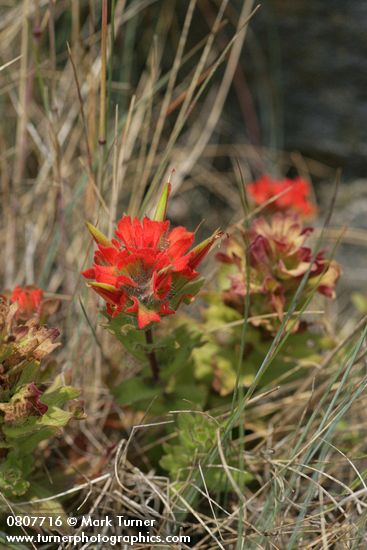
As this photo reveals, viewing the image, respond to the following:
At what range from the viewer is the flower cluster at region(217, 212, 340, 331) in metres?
1.34

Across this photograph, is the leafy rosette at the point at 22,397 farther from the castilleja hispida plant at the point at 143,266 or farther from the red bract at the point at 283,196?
the red bract at the point at 283,196

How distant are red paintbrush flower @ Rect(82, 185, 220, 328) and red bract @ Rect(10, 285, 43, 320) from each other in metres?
0.24

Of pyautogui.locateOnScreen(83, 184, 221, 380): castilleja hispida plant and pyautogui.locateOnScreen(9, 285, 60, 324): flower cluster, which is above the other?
pyautogui.locateOnScreen(83, 184, 221, 380): castilleja hispida plant

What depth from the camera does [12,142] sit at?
2.13m

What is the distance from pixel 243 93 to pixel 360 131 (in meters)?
0.42

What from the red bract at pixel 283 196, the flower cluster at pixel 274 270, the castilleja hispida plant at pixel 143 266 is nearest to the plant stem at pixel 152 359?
the castilleja hispida plant at pixel 143 266

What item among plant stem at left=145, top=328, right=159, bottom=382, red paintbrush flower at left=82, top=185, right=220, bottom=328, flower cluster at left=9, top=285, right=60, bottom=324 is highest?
red paintbrush flower at left=82, top=185, right=220, bottom=328

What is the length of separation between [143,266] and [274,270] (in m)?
0.37

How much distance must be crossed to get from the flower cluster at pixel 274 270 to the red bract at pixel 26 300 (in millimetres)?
406

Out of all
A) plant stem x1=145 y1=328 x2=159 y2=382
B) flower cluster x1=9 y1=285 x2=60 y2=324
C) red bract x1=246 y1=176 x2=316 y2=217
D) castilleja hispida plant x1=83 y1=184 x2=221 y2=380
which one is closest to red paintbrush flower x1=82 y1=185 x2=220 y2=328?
castilleja hispida plant x1=83 y1=184 x2=221 y2=380

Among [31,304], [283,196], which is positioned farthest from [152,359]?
[283,196]

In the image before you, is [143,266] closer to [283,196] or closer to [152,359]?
[152,359]

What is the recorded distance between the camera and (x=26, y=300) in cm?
130

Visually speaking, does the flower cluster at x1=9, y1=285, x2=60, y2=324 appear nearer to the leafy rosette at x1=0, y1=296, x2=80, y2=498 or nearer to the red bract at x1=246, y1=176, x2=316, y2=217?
the leafy rosette at x1=0, y1=296, x2=80, y2=498
